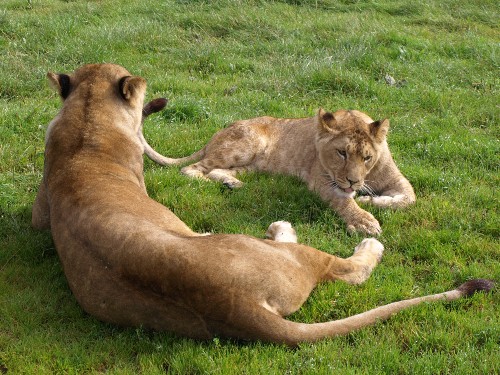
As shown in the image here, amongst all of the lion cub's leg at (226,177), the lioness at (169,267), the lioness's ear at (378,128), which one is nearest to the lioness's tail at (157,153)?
the lion cub's leg at (226,177)

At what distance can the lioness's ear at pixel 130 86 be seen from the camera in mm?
5574

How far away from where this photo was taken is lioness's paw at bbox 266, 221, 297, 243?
17.3 feet

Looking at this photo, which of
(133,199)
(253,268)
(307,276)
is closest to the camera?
(253,268)

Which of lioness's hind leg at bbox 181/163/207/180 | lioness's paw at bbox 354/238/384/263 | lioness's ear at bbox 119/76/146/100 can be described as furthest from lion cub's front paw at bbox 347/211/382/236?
lioness's ear at bbox 119/76/146/100

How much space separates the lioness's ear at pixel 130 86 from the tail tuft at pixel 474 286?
289 centimetres

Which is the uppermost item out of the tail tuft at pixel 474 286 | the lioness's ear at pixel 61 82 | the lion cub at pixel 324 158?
the lioness's ear at pixel 61 82

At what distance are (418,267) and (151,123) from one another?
3996 mm

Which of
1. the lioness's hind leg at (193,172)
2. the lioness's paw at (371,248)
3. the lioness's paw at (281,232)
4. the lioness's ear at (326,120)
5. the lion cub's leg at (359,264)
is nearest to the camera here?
the lion cub's leg at (359,264)

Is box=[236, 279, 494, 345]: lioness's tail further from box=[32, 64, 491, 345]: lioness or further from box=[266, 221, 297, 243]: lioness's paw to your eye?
box=[266, 221, 297, 243]: lioness's paw

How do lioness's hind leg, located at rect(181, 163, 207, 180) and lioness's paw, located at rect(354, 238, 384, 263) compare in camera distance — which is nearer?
lioness's paw, located at rect(354, 238, 384, 263)

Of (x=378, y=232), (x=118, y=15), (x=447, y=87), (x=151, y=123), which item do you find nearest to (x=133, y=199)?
(x=378, y=232)

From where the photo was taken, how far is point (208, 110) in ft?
27.2

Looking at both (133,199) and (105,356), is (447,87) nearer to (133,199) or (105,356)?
(133,199)

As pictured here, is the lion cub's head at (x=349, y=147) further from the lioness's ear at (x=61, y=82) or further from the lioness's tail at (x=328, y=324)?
the lioness's ear at (x=61, y=82)
